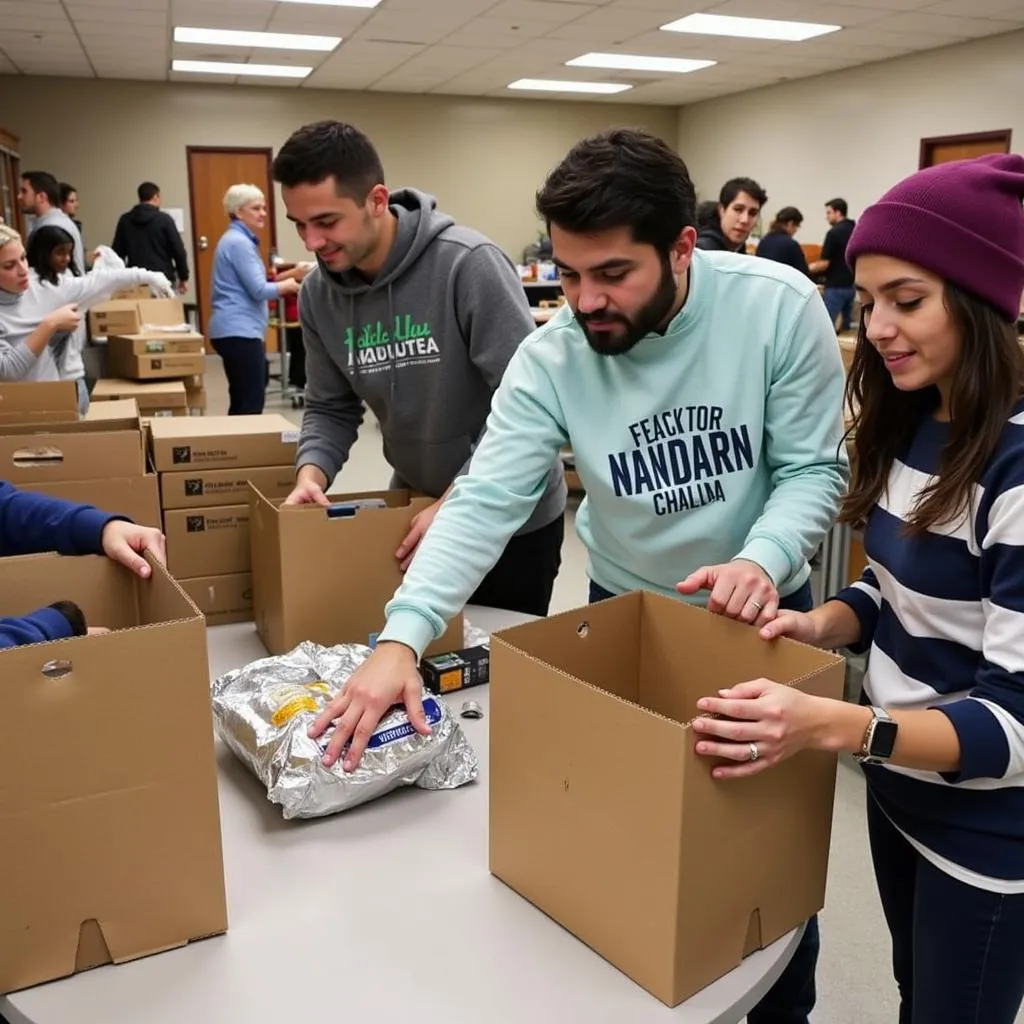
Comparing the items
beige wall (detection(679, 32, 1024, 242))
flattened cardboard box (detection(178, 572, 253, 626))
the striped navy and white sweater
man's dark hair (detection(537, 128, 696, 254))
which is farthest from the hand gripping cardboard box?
beige wall (detection(679, 32, 1024, 242))

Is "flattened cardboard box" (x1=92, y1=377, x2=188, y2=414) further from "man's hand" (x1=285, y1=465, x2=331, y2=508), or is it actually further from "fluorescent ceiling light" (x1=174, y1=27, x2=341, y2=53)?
"fluorescent ceiling light" (x1=174, y1=27, x2=341, y2=53)

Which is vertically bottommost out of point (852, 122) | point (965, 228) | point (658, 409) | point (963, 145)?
point (658, 409)

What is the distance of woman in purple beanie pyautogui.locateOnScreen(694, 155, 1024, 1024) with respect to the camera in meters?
0.91

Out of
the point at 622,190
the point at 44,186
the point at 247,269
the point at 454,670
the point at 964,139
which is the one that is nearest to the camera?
the point at 622,190

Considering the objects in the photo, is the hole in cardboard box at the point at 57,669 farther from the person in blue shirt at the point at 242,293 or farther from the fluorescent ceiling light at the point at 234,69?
the fluorescent ceiling light at the point at 234,69

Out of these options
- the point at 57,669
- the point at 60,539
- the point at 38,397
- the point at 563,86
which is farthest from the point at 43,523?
the point at 563,86

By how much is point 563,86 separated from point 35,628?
10.9m

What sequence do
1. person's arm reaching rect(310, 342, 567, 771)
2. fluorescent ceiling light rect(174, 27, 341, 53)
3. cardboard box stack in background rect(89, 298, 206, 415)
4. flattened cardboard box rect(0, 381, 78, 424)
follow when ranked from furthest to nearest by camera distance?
fluorescent ceiling light rect(174, 27, 341, 53), cardboard box stack in background rect(89, 298, 206, 415), flattened cardboard box rect(0, 381, 78, 424), person's arm reaching rect(310, 342, 567, 771)

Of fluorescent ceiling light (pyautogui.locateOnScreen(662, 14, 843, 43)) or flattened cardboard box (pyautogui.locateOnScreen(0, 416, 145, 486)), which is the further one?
fluorescent ceiling light (pyautogui.locateOnScreen(662, 14, 843, 43))

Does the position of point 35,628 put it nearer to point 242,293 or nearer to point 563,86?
point 242,293

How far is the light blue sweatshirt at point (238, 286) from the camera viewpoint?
5402mm

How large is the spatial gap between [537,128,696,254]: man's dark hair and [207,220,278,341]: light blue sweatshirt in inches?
176

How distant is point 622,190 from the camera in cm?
120

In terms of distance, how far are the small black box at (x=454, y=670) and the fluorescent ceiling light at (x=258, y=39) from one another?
25.4 feet
